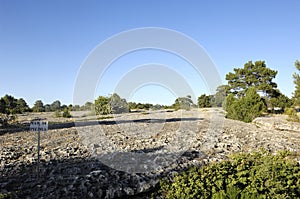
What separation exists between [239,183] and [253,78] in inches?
1300

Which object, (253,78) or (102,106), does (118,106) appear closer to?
(102,106)

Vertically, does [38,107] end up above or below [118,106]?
above

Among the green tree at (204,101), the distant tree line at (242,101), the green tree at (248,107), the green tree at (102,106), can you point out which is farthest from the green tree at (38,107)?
the green tree at (248,107)

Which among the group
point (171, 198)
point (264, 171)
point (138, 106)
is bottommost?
point (171, 198)

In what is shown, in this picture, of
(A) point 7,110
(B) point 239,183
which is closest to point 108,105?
(A) point 7,110

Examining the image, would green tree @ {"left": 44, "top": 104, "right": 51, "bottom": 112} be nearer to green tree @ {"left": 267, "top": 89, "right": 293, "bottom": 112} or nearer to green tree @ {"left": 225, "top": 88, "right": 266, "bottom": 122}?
green tree @ {"left": 225, "top": 88, "right": 266, "bottom": 122}

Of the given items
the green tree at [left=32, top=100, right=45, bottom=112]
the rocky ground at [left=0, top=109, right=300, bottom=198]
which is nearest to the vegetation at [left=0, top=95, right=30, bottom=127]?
the rocky ground at [left=0, top=109, right=300, bottom=198]

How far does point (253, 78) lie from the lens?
35.9 metres

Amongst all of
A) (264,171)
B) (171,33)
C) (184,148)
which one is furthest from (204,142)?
(264,171)

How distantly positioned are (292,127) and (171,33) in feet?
33.8

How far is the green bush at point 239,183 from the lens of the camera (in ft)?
15.9

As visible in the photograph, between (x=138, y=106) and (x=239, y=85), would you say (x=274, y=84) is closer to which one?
(x=239, y=85)

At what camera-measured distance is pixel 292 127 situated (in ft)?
50.9

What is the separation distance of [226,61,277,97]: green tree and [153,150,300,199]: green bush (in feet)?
100
